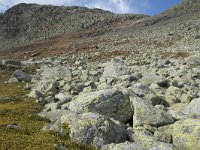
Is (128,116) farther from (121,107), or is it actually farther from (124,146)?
(124,146)

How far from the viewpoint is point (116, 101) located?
1938 cm

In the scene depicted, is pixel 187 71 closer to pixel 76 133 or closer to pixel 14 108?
pixel 14 108

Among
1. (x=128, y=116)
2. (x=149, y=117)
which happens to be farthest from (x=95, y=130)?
(x=128, y=116)

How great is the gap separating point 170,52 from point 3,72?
21025 millimetres

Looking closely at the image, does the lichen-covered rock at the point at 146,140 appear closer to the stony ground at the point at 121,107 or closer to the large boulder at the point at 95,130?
the stony ground at the point at 121,107

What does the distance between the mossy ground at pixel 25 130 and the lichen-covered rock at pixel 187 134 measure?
12.4ft

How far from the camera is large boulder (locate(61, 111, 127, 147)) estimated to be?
636 inches

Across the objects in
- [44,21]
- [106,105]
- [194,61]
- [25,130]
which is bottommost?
[25,130]

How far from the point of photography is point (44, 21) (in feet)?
444

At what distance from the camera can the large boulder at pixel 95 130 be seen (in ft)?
53.0

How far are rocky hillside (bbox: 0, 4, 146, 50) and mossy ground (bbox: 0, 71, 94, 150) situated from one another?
90150mm

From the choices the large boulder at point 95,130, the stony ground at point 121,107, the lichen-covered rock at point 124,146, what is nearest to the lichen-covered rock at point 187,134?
the stony ground at point 121,107

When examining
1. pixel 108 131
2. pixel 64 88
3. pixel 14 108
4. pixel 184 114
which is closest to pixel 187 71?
pixel 64 88

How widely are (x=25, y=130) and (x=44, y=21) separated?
397 ft
